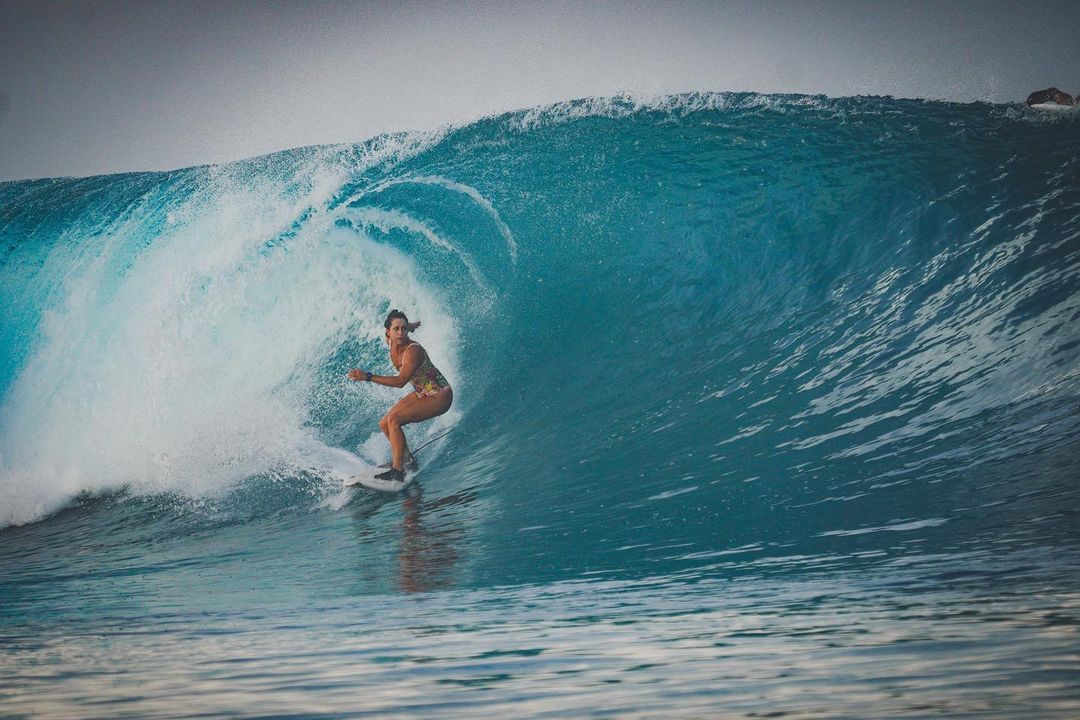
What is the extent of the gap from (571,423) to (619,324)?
3.94 ft

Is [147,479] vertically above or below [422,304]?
below

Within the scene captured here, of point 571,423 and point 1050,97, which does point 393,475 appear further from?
point 1050,97

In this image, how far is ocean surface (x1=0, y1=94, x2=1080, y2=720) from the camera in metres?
1.68

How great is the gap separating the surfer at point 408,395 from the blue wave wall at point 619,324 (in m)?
0.33

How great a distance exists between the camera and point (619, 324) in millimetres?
5910

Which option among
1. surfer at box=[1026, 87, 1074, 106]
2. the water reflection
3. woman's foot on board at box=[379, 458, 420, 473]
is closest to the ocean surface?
the water reflection

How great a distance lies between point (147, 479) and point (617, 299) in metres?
3.39

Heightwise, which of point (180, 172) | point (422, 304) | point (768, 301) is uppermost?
point (180, 172)

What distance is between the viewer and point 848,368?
4441 mm

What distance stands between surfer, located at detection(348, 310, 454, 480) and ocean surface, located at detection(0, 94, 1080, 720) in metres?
0.21

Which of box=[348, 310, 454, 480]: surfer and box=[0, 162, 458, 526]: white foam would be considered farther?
box=[0, 162, 458, 526]: white foam

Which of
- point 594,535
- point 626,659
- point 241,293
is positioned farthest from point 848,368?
point 241,293

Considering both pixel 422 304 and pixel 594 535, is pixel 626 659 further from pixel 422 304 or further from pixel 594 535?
pixel 422 304

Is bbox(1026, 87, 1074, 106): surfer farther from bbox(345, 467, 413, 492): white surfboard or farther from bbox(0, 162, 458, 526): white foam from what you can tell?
bbox(345, 467, 413, 492): white surfboard
